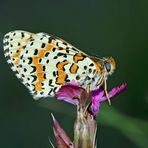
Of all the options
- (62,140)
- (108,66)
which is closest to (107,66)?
(108,66)

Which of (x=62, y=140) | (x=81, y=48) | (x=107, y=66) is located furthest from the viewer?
(x=81, y=48)

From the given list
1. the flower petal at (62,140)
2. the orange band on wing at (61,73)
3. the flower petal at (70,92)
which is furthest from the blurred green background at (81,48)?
the flower petal at (62,140)

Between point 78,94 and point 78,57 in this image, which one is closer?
point 78,94

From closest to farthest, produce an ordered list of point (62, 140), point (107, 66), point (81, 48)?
point (62, 140) → point (107, 66) → point (81, 48)

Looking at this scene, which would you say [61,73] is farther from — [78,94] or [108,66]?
[78,94]

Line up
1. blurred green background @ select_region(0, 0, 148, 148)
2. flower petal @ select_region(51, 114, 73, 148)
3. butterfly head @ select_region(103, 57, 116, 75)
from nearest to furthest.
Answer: flower petal @ select_region(51, 114, 73, 148)
butterfly head @ select_region(103, 57, 116, 75)
blurred green background @ select_region(0, 0, 148, 148)

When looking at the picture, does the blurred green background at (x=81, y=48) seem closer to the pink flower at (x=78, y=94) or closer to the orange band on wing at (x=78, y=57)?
the orange band on wing at (x=78, y=57)

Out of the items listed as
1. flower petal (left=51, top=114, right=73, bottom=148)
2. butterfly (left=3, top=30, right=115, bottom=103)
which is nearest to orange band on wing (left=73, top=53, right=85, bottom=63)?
butterfly (left=3, top=30, right=115, bottom=103)

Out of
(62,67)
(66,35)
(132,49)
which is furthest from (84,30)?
(62,67)

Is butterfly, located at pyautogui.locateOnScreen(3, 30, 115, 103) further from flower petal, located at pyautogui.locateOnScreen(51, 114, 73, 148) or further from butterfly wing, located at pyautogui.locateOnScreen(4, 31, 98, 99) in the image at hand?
flower petal, located at pyautogui.locateOnScreen(51, 114, 73, 148)
